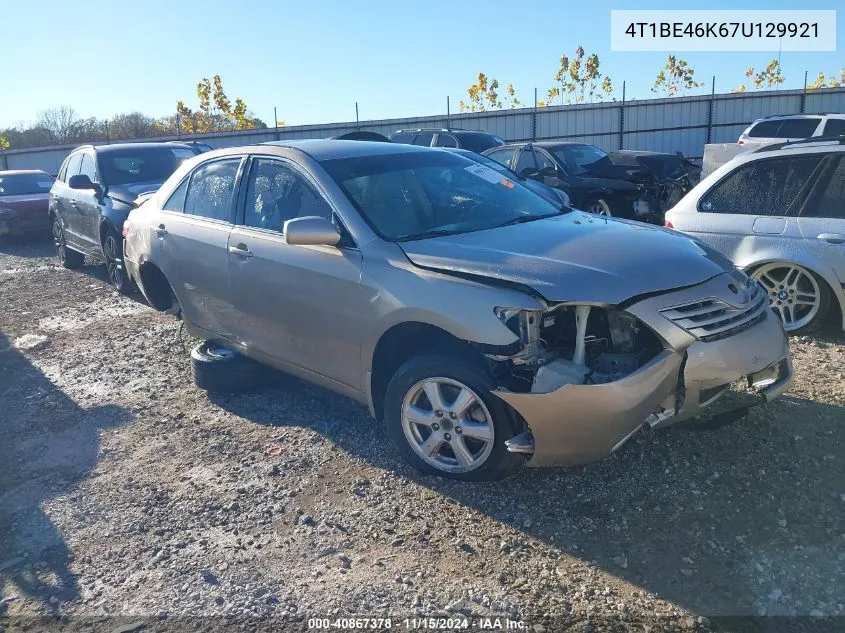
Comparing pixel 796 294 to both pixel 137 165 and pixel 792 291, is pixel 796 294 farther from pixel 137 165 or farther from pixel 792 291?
pixel 137 165

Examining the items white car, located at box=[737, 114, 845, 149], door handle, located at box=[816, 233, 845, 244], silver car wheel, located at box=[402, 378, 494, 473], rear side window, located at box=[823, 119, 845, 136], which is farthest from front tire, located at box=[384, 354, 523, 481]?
rear side window, located at box=[823, 119, 845, 136]

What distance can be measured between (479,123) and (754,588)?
21662 millimetres

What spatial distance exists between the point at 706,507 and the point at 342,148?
120 inches

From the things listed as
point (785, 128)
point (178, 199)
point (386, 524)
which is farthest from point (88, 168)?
point (785, 128)

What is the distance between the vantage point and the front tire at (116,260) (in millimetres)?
8633

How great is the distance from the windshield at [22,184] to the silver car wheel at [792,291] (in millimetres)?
13412

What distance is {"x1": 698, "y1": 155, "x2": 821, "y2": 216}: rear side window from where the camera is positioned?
5.59 m

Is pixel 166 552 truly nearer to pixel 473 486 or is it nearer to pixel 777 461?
pixel 473 486

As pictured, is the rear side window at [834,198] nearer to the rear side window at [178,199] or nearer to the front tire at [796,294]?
the front tire at [796,294]

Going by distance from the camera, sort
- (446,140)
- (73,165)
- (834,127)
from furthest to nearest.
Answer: (446,140)
(834,127)
(73,165)

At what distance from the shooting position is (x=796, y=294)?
5605 millimetres

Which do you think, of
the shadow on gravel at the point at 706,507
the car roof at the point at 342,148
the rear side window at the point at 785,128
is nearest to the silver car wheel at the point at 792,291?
the shadow on gravel at the point at 706,507

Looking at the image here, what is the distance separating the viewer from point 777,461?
371cm

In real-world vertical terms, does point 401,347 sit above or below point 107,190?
below
